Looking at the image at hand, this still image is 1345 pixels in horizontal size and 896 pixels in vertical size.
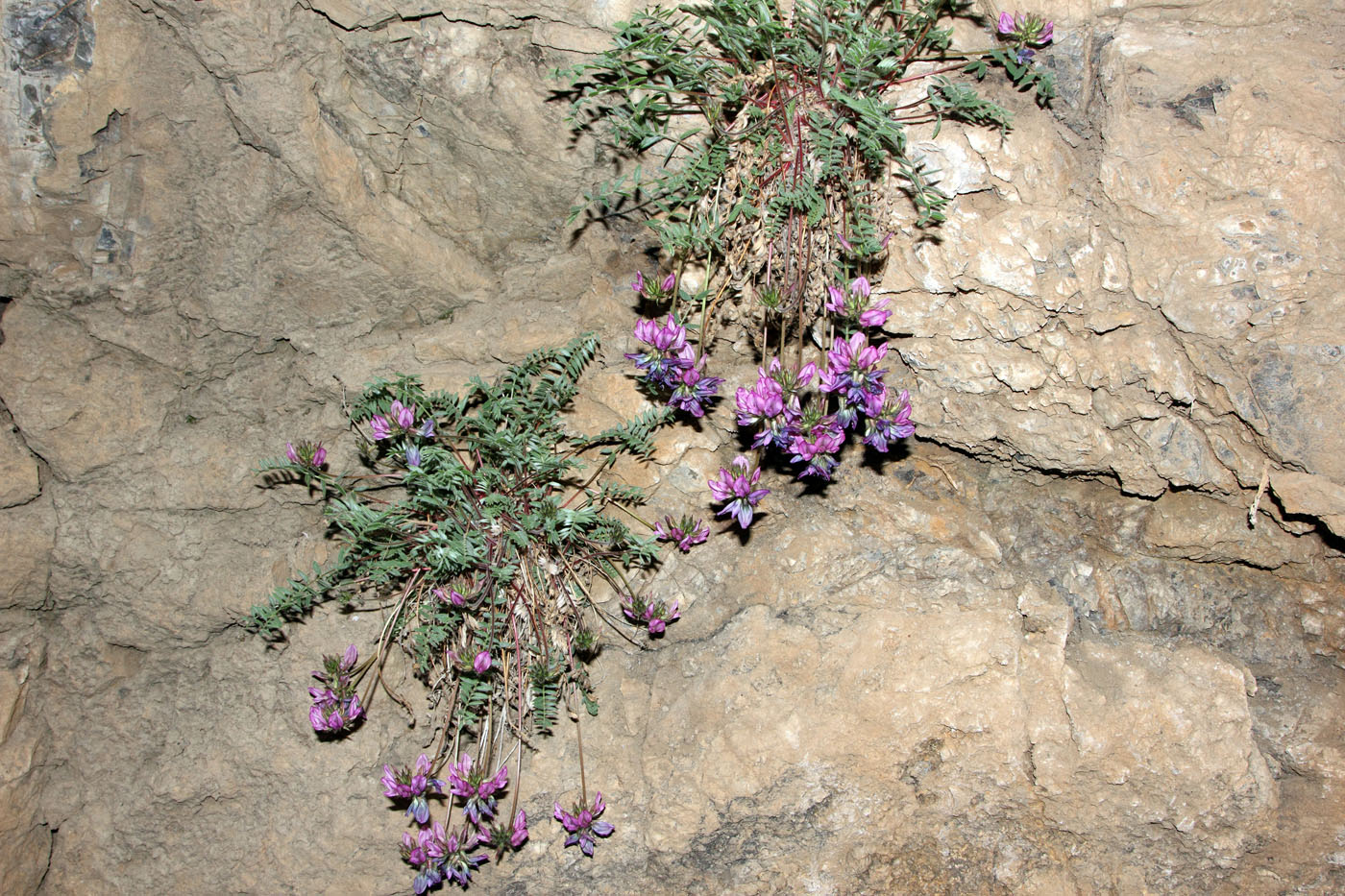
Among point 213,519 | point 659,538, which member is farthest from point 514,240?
point 213,519

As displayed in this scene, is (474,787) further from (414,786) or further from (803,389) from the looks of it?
(803,389)

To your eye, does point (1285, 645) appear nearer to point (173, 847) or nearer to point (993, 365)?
point (993, 365)

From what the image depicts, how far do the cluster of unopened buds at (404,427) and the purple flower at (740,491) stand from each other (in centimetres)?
108

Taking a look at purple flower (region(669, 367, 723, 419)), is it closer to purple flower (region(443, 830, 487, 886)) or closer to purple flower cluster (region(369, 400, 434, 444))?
purple flower cluster (region(369, 400, 434, 444))

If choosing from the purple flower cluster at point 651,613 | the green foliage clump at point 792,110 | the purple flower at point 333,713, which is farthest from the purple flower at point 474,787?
the green foliage clump at point 792,110

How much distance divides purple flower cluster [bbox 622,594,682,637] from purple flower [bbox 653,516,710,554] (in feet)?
0.79

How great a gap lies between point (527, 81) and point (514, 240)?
628mm

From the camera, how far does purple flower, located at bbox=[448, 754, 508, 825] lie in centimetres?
326

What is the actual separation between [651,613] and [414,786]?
3.37ft

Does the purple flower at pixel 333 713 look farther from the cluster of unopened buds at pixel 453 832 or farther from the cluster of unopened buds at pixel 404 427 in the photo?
the cluster of unopened buds at pixel 404 427

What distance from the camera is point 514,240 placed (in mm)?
3814

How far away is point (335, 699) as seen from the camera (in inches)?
135

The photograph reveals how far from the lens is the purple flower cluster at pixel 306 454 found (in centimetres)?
351

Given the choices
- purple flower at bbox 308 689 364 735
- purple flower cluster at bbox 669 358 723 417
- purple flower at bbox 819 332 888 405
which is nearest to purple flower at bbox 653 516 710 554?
purple flower cluster at bbox 669 358 723 417
